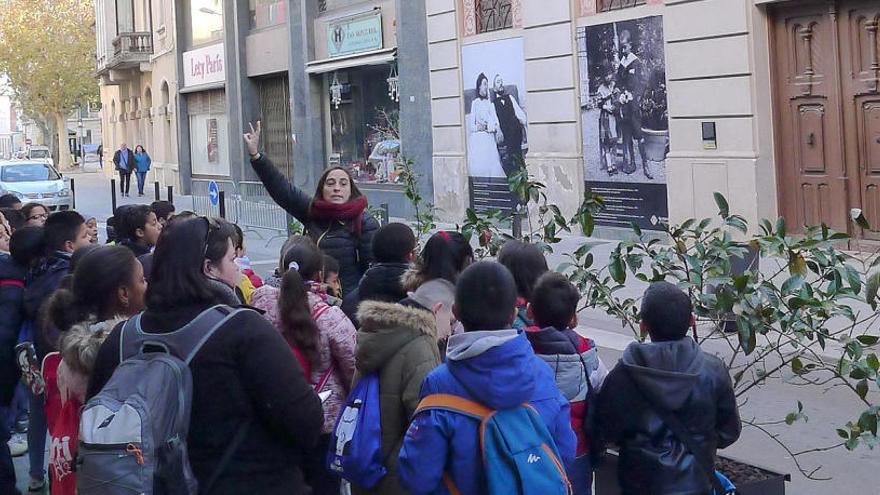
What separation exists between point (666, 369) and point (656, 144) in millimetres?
13338

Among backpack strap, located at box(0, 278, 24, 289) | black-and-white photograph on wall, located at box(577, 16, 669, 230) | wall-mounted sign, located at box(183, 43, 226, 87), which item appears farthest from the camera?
wall-mounted sign, located at box(183, 43, 226, 87)

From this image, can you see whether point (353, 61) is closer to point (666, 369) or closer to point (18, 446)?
point (18, 446)

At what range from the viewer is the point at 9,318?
6340 mm

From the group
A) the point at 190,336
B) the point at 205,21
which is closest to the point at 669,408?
the point at 190,336

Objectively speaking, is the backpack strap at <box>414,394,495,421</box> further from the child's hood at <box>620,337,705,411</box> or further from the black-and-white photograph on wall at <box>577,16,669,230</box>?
the black-and-white photograph on wall at <box>577,16,669,230</box>

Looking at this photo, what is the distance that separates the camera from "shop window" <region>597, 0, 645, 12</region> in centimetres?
1755

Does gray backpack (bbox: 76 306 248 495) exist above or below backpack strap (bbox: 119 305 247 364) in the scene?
below

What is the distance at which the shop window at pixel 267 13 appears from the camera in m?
29.7

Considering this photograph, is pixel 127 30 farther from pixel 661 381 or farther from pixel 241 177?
pixel 661 381

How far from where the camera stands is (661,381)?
165 inches

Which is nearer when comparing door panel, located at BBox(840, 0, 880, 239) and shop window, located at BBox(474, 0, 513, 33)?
door panel, located at BBox(840, 0, 880, 239)

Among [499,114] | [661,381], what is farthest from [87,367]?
[499,114]

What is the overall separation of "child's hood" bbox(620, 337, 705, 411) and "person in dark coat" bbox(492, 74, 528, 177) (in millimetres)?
15942

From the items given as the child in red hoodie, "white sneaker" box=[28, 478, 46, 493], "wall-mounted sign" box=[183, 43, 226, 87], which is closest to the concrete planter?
"white sneaker" box=[28, 478, 46, 493]
